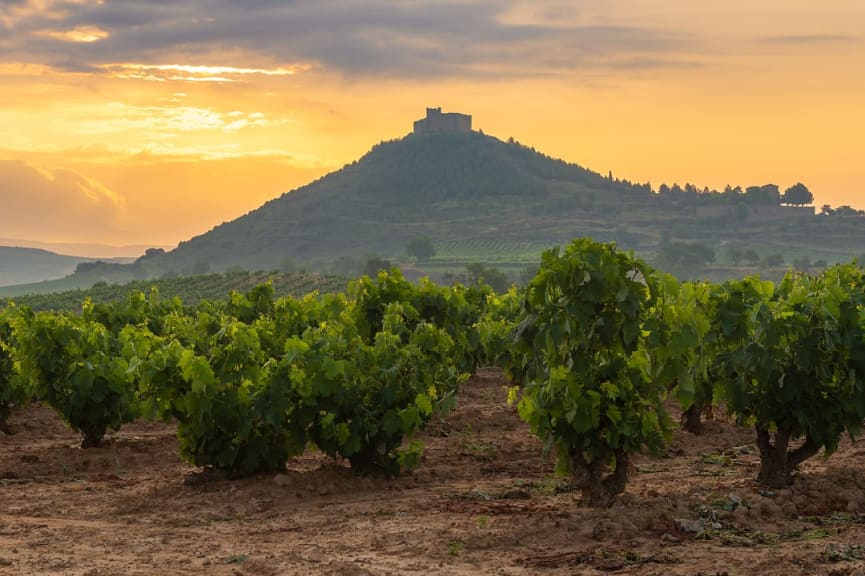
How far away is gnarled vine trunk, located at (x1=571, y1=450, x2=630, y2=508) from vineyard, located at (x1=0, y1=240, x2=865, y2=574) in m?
0.02

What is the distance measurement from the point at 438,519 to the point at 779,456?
11.6ft

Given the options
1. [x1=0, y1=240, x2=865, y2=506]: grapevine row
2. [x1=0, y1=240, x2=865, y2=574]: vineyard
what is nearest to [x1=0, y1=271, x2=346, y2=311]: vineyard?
[x1=0, y1=240, x2=865, y2=506]: grapevine row

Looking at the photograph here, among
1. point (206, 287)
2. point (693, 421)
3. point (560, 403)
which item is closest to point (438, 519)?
point (560, 403)

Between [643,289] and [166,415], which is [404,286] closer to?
[166,415]

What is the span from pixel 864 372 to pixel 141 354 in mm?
8217

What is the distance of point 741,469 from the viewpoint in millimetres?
12406

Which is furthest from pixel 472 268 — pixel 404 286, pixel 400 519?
pixel 400 519

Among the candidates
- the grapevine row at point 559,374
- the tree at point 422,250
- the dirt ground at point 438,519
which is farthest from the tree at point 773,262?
the dirt ground at point 438,519

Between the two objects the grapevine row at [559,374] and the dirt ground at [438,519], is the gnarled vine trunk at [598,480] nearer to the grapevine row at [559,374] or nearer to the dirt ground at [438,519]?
the grapevine row at [559,374]

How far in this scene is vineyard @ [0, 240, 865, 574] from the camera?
9.36m

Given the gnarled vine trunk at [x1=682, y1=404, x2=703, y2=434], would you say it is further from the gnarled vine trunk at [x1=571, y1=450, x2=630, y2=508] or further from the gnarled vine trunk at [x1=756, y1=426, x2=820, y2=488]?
the gnarled vine trunk at [x1=571, y1=450, x2=630, y2=508]

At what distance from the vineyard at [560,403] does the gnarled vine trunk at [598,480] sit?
0.06ft

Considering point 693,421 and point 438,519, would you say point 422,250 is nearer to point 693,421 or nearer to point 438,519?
point 693,421

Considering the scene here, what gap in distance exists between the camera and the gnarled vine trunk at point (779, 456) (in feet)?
35.3
